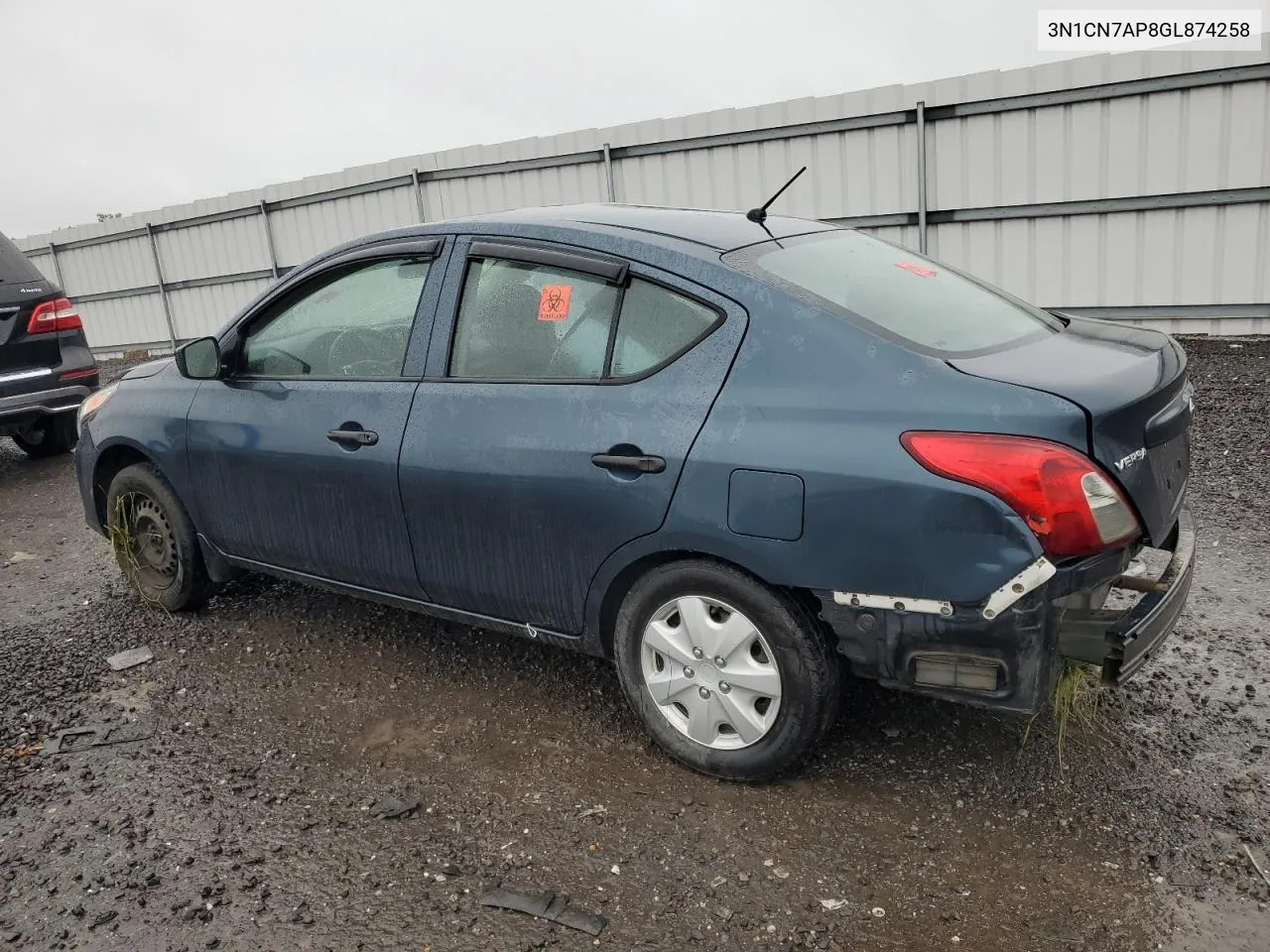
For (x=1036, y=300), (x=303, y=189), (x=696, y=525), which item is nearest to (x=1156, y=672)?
(x=696, y=525)

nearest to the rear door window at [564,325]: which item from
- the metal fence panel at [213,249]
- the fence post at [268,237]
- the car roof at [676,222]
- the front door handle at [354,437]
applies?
the car roof at [676,222]

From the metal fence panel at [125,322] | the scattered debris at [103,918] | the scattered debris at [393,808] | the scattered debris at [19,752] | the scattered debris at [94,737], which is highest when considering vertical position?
the metal fence panel at [125,322]

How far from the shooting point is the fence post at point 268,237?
15.4 meters

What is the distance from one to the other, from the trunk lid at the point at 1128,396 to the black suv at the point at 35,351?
6.91 m

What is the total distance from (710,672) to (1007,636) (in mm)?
833

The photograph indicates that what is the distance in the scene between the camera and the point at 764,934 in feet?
8.00

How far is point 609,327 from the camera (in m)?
3.11

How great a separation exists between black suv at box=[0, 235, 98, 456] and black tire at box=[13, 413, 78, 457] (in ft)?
2.79

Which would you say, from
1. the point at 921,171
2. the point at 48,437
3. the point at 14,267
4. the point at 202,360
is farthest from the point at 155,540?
the point at 921,171

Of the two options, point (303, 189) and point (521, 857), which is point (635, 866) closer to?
point (521, 857)

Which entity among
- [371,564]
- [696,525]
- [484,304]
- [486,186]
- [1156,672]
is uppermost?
[486,186]

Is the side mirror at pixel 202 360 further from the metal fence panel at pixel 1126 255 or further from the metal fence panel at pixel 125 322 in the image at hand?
the metal fence panel at pixel 125 322

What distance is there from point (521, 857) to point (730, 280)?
5.53 feet

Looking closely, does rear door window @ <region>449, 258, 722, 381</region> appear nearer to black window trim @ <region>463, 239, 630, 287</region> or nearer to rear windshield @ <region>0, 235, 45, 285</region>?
black window trim @ <region>463, 239, 630, 287</region>
